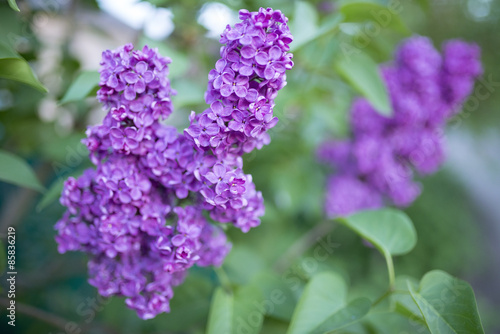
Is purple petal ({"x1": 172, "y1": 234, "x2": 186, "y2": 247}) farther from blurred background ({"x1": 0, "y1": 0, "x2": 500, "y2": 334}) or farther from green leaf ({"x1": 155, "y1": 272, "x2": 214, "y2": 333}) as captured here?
green leaf ({"x1": 155, "y1": 272, "x2": 214, "y2": 333})

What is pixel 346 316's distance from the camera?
77 centimetres

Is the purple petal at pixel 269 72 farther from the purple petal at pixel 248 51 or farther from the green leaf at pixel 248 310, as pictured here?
the green leaf at pixel 248 310

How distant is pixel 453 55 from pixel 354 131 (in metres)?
0.46

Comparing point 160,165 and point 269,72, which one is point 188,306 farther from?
point 269,72

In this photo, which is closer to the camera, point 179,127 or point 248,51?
point 248,51

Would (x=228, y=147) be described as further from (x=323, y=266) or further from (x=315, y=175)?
(x=315, y=175)

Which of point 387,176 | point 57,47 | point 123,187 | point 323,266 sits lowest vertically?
point 323,266

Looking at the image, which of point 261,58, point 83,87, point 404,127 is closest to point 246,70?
point 261,58

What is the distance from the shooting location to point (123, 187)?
0.71m

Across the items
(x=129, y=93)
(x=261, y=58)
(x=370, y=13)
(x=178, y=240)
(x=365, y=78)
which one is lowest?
(x=178, y=240)

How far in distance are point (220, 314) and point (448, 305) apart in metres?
0.42

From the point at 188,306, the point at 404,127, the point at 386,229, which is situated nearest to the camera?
the point at 386,229

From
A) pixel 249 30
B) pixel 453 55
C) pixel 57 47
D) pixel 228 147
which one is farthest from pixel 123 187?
pixel 453 55

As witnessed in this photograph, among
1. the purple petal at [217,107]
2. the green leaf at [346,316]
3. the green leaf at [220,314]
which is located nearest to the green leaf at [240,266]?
the green leaf at [220,314]
